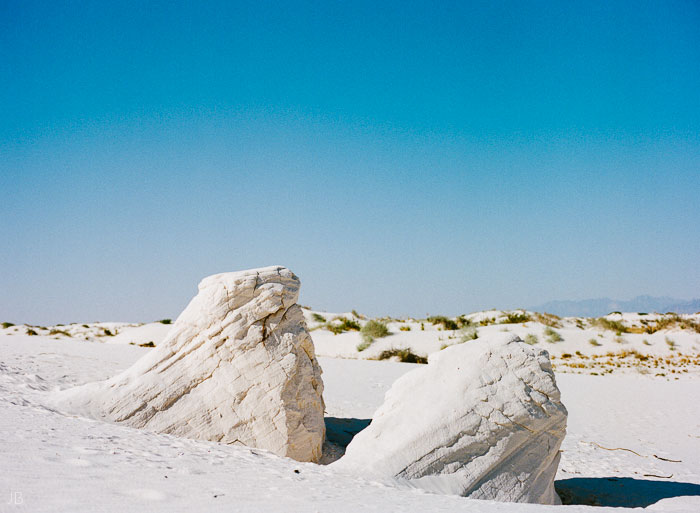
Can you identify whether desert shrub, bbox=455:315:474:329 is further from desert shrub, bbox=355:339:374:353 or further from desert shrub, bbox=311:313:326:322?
desert shrub, bbox=355:339:374:353

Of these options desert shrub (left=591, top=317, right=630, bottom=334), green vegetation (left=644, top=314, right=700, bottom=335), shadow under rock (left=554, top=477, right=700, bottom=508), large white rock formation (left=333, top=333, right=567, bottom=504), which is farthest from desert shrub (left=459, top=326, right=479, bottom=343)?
large white rock formation (left=333, top=333, right=567, bottom=504)

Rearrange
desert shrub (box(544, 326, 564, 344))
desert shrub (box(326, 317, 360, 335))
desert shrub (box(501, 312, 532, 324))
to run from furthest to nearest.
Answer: desert shrub (box(501, 312, 532, 324)) → desert shrub (box(326, 317, 360, 335)) → desert shrub (box(544, 326, 564, 344))

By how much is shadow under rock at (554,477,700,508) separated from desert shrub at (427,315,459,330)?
18.3 metres

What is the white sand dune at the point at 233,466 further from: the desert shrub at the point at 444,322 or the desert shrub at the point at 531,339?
the desert shrub at the point at 444,322

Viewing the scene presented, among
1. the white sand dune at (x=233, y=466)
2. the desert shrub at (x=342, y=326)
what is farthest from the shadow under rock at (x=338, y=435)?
the desert shrub at (x=342, y=326)

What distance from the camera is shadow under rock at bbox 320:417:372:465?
7.73m

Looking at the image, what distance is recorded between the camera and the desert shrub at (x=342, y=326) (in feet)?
81.5

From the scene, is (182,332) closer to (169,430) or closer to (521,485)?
(169,430)

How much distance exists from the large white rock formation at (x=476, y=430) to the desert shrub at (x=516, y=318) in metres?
22.2

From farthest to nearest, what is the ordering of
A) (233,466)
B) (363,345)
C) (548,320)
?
(548,320) → (363,345) → (233,466)

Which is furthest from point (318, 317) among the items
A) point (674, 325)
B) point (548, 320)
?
point (674, 325)

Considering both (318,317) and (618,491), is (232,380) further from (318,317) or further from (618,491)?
(318,317)

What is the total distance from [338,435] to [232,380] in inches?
102

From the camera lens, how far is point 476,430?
18.2ft
